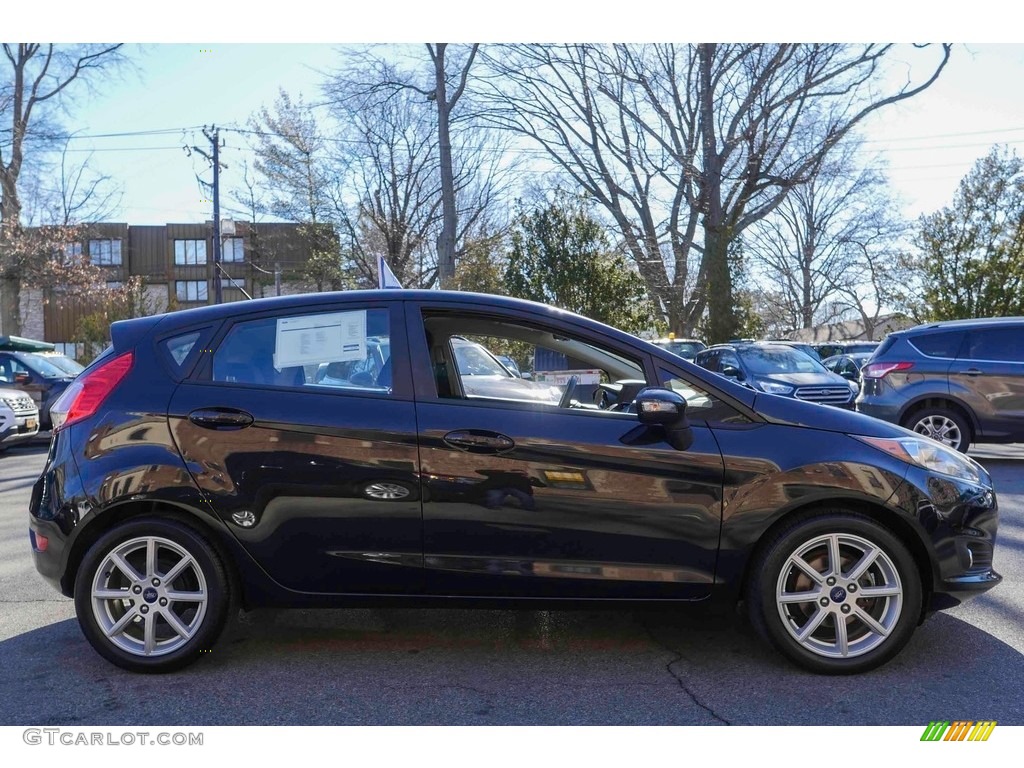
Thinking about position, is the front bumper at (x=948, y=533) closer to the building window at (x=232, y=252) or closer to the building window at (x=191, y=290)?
the building window at (x=232, y=252)

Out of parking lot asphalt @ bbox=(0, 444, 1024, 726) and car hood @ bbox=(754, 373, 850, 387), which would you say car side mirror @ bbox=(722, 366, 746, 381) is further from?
parking lot asphalt @ bbox=(0, 444, 1024, 726)

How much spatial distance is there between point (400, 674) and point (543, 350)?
160 centimetres

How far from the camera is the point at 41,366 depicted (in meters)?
14.9

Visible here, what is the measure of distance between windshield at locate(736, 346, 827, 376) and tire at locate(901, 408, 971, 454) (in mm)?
4714

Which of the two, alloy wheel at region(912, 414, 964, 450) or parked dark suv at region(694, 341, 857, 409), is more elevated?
parked dark suv at region(694, 341, 857, 409)

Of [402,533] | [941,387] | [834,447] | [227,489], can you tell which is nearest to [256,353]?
[227,489]

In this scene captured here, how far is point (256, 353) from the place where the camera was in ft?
12.8

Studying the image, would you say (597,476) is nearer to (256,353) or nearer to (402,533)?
(402,533)

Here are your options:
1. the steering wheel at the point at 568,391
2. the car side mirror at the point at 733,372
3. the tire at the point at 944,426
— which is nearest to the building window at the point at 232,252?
the car side mirror at the point at 733,372

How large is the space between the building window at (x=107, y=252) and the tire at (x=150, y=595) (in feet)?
182

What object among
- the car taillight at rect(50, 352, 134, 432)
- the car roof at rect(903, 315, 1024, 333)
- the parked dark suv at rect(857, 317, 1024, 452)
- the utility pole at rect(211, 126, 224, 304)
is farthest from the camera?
the utility pole at rect(211, 126, 224, 304)

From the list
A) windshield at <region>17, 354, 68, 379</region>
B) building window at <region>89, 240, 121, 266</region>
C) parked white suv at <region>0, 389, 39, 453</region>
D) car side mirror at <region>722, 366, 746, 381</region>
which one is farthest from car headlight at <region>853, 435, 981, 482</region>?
building window at <region>89, 240, 121, 266</region>

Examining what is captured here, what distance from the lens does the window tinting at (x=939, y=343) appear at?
10.2 meters

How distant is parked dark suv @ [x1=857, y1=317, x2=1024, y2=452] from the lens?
9898 millimetres
